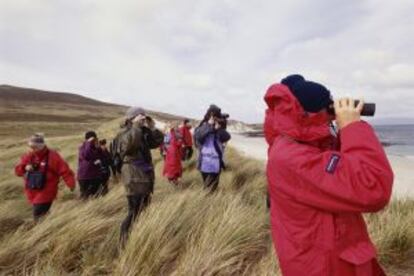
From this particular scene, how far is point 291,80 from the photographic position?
2334mm

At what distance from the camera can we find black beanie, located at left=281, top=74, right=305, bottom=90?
2.31m

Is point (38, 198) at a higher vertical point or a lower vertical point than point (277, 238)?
lower

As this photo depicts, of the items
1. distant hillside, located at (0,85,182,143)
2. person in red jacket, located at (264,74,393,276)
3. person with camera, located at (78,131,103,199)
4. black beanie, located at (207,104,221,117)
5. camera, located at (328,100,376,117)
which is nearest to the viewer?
person in red jacket, located at (264,74,393,276)

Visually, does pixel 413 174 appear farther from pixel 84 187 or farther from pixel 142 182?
pixel 142 182

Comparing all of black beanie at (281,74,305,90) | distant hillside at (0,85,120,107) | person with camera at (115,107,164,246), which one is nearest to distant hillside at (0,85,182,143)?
distant hillside at (0,85,120,107)

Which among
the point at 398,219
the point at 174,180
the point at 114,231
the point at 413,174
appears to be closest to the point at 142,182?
the point at 114,231

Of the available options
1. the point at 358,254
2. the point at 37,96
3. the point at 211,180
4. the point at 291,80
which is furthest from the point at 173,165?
the point at 37,96

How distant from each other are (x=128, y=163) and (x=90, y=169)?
408 cm

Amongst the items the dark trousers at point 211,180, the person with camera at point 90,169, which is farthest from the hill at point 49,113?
the dark trousers at point 211,180

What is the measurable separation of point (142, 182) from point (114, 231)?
67cm

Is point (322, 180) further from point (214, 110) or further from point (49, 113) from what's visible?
point (49, 113)

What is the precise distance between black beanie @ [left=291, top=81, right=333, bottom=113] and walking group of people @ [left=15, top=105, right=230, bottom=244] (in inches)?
143

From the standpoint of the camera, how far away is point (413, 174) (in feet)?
55.6

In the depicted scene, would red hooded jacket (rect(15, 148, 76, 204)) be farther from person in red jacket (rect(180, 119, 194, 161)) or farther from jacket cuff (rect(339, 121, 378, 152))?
person in red jacket (rect(180, 119, 194, 161))
